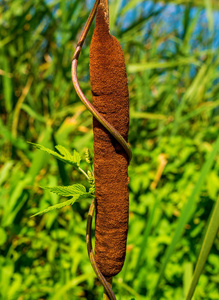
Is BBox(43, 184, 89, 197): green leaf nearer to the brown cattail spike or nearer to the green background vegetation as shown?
the brown cattail spike

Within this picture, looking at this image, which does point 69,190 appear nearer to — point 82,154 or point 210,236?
point 210,236

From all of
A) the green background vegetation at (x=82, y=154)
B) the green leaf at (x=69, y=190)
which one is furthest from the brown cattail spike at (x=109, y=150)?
the green background vegetation at (x=82, y=154)

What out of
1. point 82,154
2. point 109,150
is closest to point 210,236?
point 109,150

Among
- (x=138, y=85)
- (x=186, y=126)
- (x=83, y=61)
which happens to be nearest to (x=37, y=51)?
(x=83, y=61)

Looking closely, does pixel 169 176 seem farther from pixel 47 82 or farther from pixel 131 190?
pixel 47 82

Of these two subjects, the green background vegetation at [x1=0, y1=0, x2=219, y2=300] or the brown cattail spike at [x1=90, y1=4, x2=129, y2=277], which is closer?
the brown cattail spike at [x1=90, y1=4, x2=129, y2=277]

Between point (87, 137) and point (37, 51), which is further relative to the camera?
point (37, 51)

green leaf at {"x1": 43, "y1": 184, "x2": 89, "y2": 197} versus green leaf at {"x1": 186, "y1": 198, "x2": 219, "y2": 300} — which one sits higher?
green leaf at {"x1": 43, "y1": 184, "x2": 89, "y2": 197}

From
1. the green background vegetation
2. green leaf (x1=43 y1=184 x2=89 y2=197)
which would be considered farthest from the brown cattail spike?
the green background vegetation
